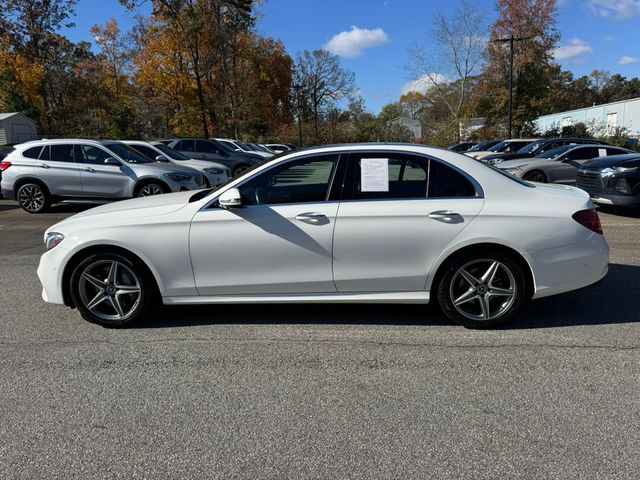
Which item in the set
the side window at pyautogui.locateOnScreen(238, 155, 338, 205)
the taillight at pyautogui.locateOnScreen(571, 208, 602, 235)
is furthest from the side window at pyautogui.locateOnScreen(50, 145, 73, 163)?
the taillight at pyautogui.locateOnScreen(571, 208, 602, 235)

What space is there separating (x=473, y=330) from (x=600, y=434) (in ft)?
5.22

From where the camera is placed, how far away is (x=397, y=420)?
303 cm

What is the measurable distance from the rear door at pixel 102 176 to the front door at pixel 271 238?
8154mm

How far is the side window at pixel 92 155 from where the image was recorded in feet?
38.8

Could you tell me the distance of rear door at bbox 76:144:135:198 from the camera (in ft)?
38.1

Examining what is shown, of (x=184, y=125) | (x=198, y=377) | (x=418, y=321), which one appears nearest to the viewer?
(x=198, y=377)

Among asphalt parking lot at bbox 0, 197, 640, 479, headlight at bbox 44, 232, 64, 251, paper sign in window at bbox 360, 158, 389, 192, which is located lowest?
asphalt parking lot at bbox 0, 197, 640, 479

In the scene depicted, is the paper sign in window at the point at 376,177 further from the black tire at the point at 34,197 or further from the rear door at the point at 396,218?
the black tire at the point at 34,197

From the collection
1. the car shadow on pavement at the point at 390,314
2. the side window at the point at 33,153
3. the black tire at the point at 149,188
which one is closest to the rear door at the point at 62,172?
the side window at the point at 33,153

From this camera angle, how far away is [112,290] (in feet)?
14.7

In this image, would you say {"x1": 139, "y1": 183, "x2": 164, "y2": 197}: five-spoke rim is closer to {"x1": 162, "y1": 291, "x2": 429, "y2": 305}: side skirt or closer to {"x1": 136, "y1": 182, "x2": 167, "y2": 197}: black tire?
{"x1": 136, "y1": 182, "x2": 167, "y2": 197}: black tire

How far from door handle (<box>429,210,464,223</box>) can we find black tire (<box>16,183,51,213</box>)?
10817mm

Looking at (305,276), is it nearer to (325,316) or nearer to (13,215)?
(325,316)

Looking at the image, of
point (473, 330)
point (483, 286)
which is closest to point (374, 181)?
point (483, 286)
